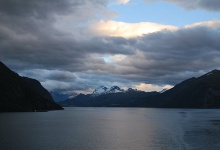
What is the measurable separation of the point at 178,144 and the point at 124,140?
18.4 metres

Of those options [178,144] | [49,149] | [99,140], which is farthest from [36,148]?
[178,144]

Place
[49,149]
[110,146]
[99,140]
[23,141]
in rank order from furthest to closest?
1. [99,140]
2. [23,141]
3. [110,146]
4. [49,149]

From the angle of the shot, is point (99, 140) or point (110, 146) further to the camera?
point (99, 140)

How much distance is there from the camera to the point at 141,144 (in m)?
94.9

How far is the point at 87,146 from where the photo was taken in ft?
299

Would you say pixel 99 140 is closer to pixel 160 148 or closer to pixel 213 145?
pixel 160 148

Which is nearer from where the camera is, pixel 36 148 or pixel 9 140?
pixel 36 148

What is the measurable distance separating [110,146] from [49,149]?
1784cm

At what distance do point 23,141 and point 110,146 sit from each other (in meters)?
27.9

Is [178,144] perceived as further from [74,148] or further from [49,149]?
[49,149]

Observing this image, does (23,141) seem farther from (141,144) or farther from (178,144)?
(178,144)

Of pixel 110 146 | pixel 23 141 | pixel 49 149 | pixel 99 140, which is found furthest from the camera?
pixel 99 140

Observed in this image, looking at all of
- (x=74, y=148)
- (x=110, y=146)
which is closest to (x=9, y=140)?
(x=74, y=148)

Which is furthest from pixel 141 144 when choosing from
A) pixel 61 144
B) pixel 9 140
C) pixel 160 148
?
pixel 9 140
